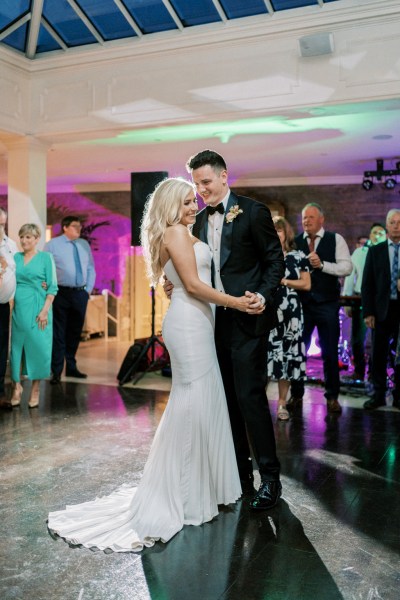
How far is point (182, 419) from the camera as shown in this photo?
307cm

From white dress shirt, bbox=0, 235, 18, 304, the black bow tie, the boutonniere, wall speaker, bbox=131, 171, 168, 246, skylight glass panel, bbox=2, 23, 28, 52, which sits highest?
skylight glass panel, bbox=2, 23, 28, 52

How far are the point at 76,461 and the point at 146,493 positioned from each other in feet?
3.84

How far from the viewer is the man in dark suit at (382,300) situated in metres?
5.64

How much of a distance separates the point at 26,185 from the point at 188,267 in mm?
4565

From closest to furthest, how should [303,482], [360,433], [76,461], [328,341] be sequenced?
[303,482]
[76,461]
[360,433]
[328,341]

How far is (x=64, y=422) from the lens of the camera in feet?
16.6

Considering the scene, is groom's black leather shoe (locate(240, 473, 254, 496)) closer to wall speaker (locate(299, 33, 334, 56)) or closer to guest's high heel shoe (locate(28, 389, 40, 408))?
guest's high heel shoe (locate(28, 389, 40, 408))

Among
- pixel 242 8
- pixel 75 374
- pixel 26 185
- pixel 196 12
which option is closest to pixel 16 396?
pixel 75 374

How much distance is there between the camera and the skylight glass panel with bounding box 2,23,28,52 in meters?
6.55

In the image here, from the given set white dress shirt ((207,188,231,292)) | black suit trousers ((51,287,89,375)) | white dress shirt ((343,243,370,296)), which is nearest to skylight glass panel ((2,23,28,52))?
black suit trousers ((51,287,89,375))

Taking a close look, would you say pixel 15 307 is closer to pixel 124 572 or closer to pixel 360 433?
pixel 360 433

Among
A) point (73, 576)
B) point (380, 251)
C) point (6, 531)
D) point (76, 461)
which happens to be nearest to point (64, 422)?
point (76, 461)

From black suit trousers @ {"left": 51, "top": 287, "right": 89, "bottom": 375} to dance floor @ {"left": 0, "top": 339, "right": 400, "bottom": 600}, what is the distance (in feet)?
4.55

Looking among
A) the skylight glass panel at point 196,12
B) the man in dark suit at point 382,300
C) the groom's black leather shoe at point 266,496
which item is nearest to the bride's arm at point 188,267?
the groom's black leather shoe at point 266,496
